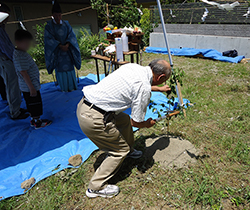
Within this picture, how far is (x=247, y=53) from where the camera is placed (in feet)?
23.8

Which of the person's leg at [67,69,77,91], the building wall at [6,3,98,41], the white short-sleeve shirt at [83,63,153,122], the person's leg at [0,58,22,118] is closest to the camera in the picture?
the white short-sleeve shirt at [83,63,153,122]

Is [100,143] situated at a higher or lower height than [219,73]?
higher

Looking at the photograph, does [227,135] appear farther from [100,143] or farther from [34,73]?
[34,73]

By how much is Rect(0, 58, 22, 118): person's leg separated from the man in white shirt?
237 centimetres

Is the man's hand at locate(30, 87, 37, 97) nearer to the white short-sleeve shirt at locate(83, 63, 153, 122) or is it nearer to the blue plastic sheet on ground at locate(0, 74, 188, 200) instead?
the blue plastic sheet on ground at locate(0, 74, 188, 200)

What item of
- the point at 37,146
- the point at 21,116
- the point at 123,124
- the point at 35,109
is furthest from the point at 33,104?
the point at 123,124

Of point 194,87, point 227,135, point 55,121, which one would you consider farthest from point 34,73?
point 194,87

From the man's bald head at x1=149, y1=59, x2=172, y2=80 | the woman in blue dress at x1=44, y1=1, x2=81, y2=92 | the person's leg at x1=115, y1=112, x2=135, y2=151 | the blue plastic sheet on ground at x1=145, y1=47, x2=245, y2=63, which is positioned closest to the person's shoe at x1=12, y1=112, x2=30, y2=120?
the woman in blue dress at x1=44, y1=1, x2=81, y2=92

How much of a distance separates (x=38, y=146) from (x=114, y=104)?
1766mm

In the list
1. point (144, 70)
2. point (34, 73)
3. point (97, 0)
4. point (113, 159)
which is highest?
point (97, 0)

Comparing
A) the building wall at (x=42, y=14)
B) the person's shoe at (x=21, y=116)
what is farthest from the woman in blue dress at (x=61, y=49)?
the building wall at (x=42, y=14)

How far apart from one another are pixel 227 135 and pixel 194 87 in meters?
2.09

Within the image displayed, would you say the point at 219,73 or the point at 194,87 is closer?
the point at 194,87

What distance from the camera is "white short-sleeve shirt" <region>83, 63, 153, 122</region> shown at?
5.15 ft
